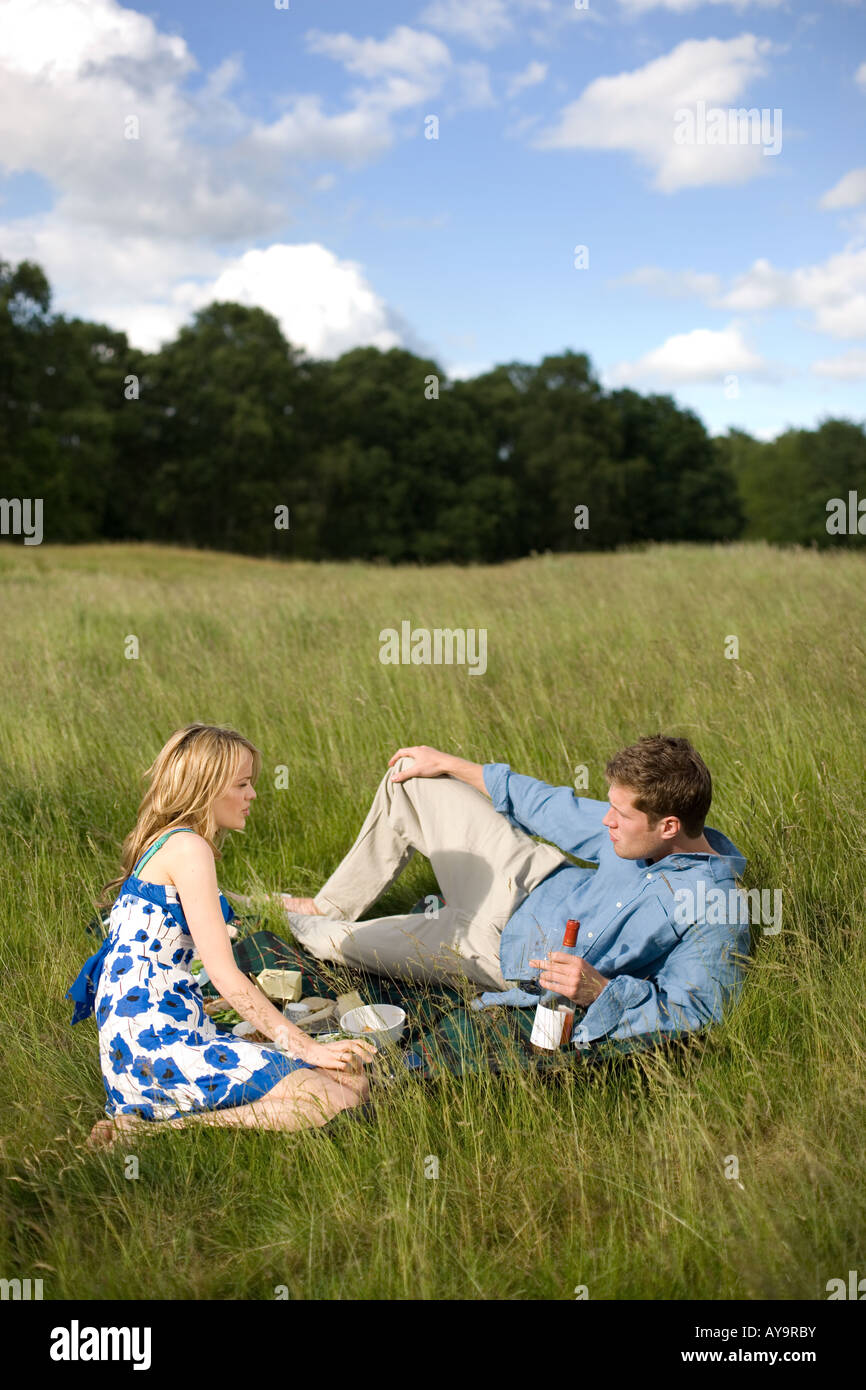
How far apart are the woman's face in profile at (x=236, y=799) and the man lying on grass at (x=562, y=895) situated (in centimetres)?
88

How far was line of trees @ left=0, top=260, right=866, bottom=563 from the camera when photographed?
42.3 m

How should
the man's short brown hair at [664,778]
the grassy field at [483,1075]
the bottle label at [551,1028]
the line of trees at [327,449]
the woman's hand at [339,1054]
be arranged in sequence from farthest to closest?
the line of trees at [327,449] < the man's short brown hair at [664,778] < the bottle label at [551,1028] < the woman's hand at [339,1054] < the grassy field at [483,1075]

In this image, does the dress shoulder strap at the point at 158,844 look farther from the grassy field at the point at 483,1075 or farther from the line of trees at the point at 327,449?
the line of trees at the point at 327,449

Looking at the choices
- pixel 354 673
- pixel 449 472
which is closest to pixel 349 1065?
pixel 354 673

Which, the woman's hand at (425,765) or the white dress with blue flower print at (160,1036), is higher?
the woman's hand at (425,765)

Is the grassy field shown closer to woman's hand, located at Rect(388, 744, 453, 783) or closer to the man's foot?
the man's foot

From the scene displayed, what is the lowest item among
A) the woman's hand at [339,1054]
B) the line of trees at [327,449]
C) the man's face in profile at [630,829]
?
the woman's hand at [339,1054]

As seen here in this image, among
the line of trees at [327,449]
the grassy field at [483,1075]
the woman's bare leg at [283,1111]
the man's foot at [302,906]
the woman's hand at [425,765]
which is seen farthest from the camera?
the line of trees at [327,449]

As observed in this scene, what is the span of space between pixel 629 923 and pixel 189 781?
160 centimetres

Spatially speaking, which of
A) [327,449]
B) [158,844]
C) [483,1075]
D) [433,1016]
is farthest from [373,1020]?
[327,449]

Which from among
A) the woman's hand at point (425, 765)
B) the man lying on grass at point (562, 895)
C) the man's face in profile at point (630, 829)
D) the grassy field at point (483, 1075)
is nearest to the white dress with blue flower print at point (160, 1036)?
the grassy field at point (483, 1075)

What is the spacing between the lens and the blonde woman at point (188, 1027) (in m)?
3.19
